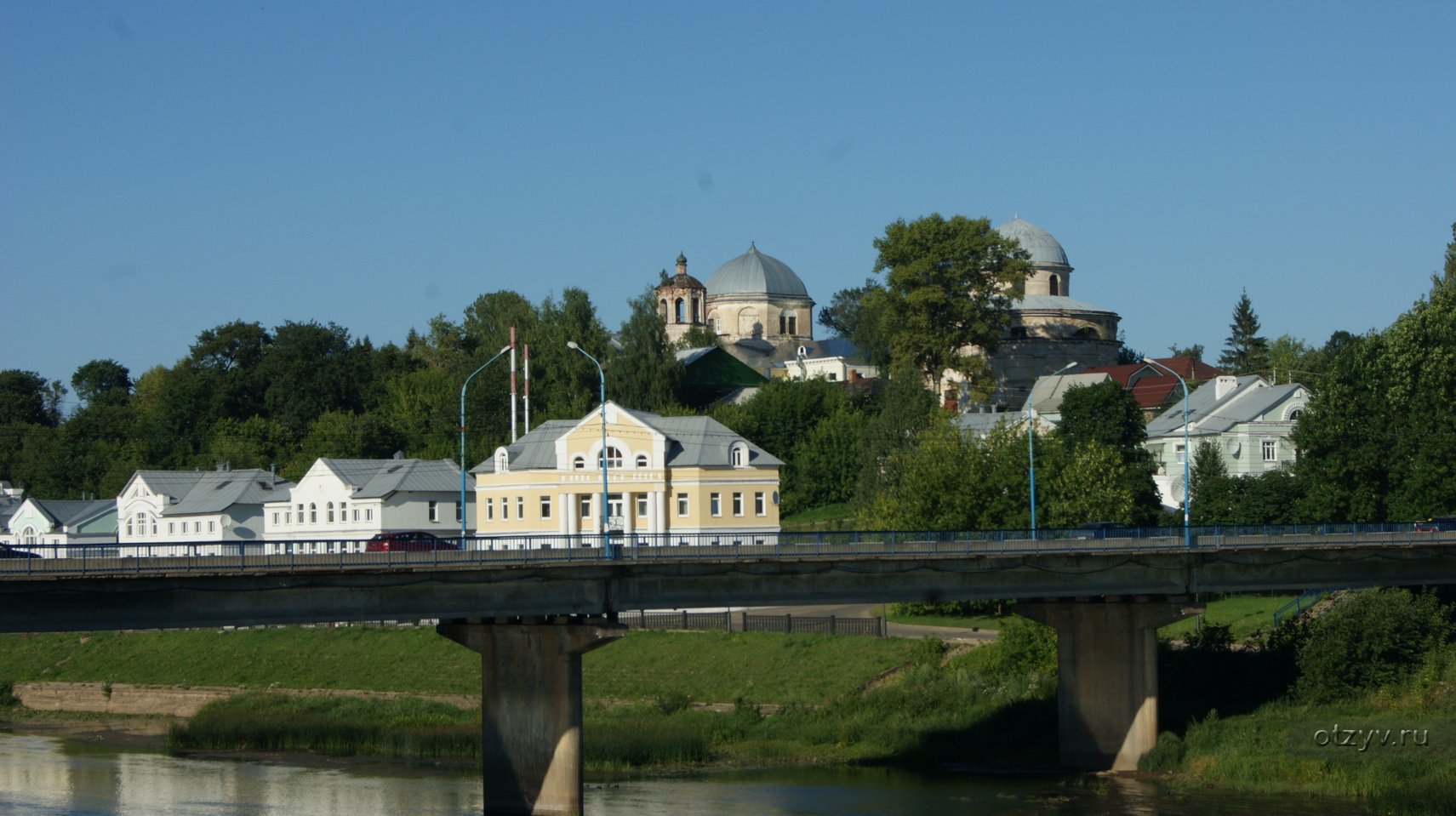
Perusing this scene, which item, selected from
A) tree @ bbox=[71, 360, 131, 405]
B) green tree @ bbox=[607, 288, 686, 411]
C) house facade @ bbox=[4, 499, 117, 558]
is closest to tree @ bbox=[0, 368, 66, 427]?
tree @ bbox=[71, 360, 131, 405]

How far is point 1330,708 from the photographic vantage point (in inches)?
1805

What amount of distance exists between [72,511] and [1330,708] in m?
84.4

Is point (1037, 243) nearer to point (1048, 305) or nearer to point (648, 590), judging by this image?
point (1048, 305)

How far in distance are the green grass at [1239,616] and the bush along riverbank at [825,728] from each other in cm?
644

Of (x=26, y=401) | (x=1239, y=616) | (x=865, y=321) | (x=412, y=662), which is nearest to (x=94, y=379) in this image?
(x=26, y=401)

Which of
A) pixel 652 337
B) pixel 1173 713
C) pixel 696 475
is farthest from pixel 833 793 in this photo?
pixel 652 337

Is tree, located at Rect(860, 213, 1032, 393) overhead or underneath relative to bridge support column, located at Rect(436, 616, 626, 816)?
overhead

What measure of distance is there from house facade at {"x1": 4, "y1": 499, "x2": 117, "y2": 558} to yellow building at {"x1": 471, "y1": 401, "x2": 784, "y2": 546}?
39.3 meters

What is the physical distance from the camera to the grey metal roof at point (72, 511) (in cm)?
10194

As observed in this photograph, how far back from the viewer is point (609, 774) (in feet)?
154

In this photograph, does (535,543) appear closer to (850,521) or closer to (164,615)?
(850,521)

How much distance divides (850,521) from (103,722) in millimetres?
41275

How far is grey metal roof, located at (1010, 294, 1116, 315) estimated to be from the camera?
129 metres

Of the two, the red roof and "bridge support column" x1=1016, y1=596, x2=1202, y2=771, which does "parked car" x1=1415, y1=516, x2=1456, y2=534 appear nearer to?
"bridge support column" x1=1016, y1=596, x2=1202, y2=771
